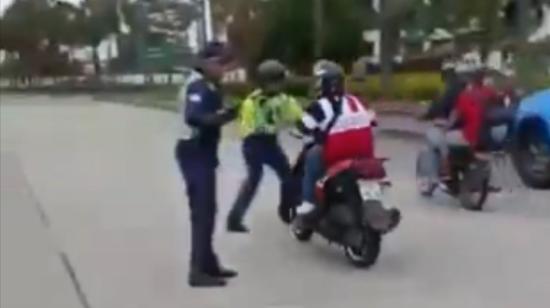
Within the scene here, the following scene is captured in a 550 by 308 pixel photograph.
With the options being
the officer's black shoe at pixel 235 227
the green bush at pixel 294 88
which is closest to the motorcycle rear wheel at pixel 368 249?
the officer's black shoe at pixel 235 227

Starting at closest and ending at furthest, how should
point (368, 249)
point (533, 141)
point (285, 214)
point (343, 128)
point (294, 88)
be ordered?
point (368, 249) < point (343, 128) < point (285, 214) < point (533, 141) < point (294, 88)

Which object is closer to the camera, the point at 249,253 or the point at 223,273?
the point at 223,273

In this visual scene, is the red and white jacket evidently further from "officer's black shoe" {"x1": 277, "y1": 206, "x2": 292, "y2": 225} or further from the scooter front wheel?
"officer's black shoe" {"x1": 277, "y1": 206, "x2": 292, "y2": 225}

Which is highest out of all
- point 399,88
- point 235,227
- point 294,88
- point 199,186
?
point 199,186

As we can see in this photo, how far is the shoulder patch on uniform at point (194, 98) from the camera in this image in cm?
906

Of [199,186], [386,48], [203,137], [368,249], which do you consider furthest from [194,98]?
[386,48]

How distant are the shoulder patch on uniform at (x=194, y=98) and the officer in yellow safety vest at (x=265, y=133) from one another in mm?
2178

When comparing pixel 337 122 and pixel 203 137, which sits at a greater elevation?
pixel 203 137

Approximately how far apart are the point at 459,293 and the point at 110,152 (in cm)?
1589

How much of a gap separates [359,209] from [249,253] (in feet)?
4.55

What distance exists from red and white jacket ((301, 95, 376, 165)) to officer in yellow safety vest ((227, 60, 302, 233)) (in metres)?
0.94

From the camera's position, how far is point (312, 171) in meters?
10.8

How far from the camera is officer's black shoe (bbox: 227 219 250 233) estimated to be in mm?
12484

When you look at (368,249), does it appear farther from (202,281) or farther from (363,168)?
(202,281)
